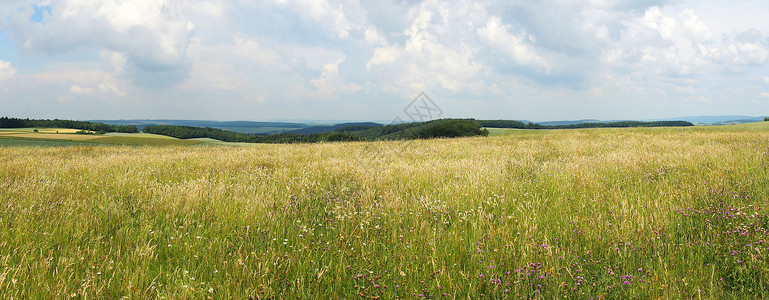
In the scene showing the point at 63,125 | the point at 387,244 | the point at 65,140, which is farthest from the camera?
the point at 63,125

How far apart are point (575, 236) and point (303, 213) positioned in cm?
289

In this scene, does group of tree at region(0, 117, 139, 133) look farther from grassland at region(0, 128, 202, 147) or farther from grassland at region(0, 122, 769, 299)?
grassland at region(0, 122, 769, 299)

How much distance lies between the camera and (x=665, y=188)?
496 cm

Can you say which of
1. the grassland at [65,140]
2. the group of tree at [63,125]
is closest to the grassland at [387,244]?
the grassland at [65,140]

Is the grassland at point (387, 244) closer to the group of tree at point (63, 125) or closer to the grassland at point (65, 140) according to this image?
the grassland at point (65, 140)

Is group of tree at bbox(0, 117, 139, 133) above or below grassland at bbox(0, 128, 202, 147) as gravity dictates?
above

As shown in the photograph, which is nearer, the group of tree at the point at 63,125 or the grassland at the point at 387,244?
the grassland at the point at 387,244

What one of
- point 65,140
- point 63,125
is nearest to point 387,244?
point 65,140

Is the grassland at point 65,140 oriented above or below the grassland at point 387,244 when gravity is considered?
above

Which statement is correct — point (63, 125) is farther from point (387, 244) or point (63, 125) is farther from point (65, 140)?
point (387, 244)

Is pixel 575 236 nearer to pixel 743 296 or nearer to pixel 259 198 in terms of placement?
pixel 743 296

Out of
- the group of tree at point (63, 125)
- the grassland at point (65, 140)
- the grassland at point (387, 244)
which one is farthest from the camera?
the group of tree at point (63, 125)

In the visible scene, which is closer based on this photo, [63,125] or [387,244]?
[387,244]

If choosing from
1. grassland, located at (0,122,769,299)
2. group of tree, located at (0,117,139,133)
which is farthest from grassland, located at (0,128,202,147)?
grassland, located at (0,122,769,299)
